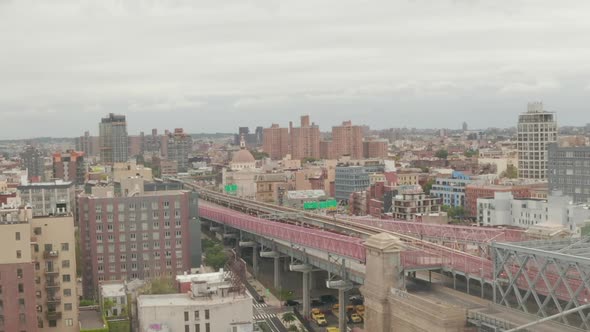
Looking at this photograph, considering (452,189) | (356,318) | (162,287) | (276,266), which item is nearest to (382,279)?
(356,318)

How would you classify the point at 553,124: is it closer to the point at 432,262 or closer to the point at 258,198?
the point at 258,198

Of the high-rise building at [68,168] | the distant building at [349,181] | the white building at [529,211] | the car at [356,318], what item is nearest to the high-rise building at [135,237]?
the car at [356,318]

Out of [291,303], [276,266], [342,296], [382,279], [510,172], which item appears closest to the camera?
[382,279]

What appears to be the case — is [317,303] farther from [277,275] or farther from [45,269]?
[45,269]

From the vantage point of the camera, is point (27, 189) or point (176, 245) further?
point (27, 189)

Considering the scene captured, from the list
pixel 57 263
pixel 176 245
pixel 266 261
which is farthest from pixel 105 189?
pixel 57 263

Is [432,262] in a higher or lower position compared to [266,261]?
higher

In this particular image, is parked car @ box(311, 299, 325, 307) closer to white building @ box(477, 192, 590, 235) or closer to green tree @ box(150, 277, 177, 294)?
green tree @ box(150, 277, 177, 294)

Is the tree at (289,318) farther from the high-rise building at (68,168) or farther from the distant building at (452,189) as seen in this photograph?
the high-rise building at (68,168)
